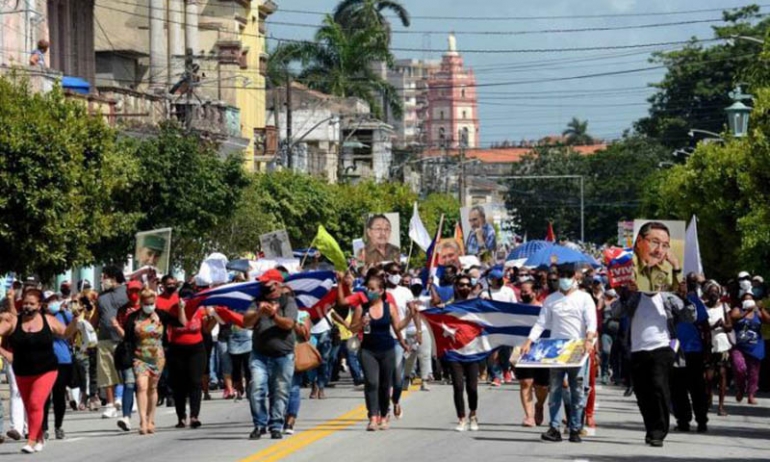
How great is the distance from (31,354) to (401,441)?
3.87 m

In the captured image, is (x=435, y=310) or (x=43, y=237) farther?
(x=43, y=237)

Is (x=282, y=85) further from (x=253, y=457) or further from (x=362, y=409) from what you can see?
(x=253, y=457)

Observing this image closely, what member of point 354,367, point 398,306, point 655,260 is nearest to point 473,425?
point 655,260

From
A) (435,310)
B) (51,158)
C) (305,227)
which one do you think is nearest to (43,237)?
(51,158)

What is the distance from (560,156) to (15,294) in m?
130

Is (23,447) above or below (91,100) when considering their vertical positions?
below

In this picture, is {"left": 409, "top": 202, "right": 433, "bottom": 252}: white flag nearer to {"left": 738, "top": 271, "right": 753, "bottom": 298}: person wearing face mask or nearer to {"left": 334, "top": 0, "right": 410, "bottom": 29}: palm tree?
{"left": 738, "top": 271, "right": 753, "bottom": 298}: person wearing face mask

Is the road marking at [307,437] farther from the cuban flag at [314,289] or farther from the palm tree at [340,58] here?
the palm tree at [340,58]

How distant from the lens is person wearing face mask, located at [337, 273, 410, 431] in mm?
20734

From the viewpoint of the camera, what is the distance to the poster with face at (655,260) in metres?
19.5

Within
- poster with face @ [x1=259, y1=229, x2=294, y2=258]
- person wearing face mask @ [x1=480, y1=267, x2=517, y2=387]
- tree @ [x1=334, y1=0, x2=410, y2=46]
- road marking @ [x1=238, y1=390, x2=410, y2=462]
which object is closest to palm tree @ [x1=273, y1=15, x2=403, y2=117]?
tree @ [x1=334, y1=0, x2=410, y2=46]

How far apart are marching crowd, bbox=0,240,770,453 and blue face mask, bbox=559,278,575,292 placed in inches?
0.4

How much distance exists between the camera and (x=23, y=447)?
64.0ft

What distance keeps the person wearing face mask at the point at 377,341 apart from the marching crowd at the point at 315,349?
15mm
